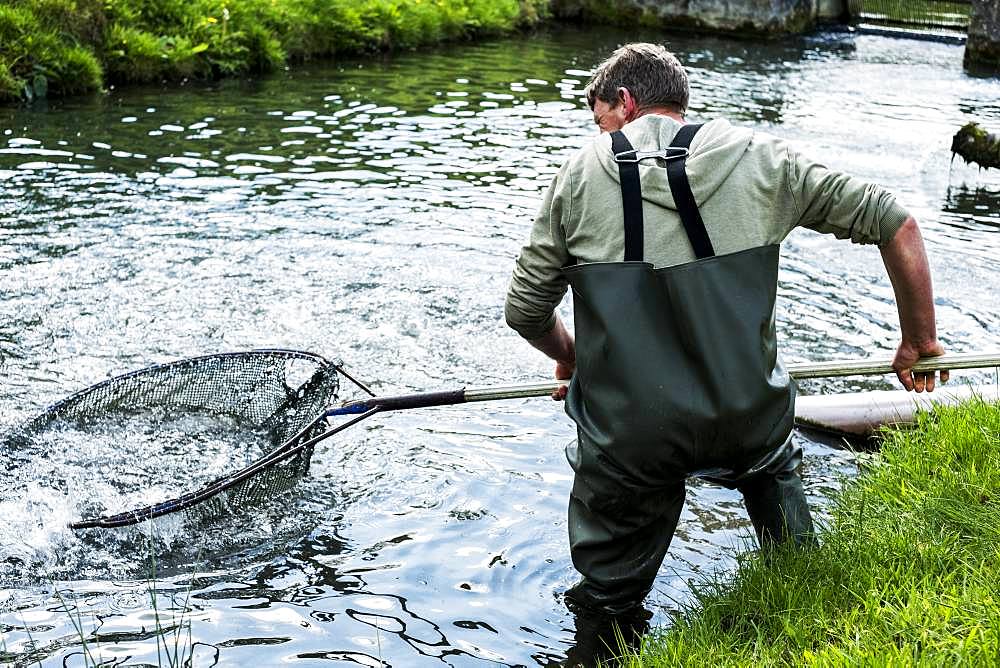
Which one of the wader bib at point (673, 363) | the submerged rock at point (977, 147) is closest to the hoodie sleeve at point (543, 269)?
the wader bib at point (673, 363)

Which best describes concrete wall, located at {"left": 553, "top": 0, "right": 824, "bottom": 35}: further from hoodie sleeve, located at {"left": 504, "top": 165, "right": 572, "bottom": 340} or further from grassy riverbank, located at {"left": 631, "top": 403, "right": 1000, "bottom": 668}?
hoodie sleeve, located at {"left": 504, "top": 165, "right": 572, "bottom": 340}

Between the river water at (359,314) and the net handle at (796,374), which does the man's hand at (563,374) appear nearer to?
the net handle at (796,374)

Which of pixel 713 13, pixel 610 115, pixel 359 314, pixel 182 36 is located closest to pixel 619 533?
pixel 610 115

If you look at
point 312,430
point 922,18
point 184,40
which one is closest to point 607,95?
point 312,430

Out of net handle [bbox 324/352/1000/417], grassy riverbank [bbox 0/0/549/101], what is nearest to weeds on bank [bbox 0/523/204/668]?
net handle [bbox 324/352/1000/417]

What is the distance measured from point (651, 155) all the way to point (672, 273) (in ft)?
1.33

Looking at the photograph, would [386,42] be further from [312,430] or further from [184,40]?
[312,430]

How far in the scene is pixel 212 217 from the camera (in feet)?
33.7

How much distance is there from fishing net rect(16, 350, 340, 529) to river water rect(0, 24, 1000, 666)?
0.69 ft

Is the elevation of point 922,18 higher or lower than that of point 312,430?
higher

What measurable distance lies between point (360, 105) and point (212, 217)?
568cm

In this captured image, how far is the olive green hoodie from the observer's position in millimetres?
3658

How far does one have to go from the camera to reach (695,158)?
3.65 metres

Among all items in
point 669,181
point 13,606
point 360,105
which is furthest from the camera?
point 360,105
